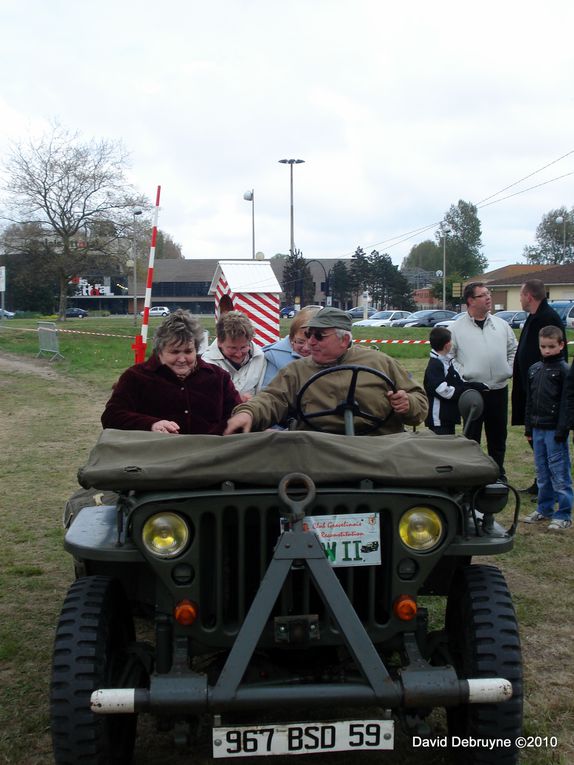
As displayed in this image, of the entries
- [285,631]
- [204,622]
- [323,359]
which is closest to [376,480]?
[285,631]

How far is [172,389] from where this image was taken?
477cm

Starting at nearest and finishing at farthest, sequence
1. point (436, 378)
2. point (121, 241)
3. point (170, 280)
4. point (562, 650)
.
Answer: point (562, 650), point (436, 378), point (121, 241), point (170, 280)

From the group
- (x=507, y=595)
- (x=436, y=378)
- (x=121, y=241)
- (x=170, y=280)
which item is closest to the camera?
(x=507, y=595)

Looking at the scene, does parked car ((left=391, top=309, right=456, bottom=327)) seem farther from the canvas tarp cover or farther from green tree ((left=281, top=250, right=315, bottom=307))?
the canvas tarp cover

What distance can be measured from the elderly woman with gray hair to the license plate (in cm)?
207

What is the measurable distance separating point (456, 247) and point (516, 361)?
317 feet

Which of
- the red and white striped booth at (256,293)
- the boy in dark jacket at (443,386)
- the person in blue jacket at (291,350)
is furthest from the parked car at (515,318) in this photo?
the person in blue jacket at (291,350)

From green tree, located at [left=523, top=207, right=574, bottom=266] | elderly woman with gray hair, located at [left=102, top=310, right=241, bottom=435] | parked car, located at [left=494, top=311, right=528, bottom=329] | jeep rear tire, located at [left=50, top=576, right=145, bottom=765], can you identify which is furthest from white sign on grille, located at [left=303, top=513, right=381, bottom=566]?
green tree, located at [left=523, top=207, right=574, bottom=266]

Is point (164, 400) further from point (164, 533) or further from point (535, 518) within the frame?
point (535, 518)

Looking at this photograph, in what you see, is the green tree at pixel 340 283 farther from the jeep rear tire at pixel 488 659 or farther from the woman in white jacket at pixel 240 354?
the jeep rear tire at pixel 488 659

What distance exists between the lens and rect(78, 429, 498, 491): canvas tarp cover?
3.03 m

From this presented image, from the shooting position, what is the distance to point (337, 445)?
3.13 metres

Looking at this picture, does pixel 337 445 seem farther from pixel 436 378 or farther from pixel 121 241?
pixel 121 241

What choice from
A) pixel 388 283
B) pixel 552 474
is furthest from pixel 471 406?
pixel 388 283
